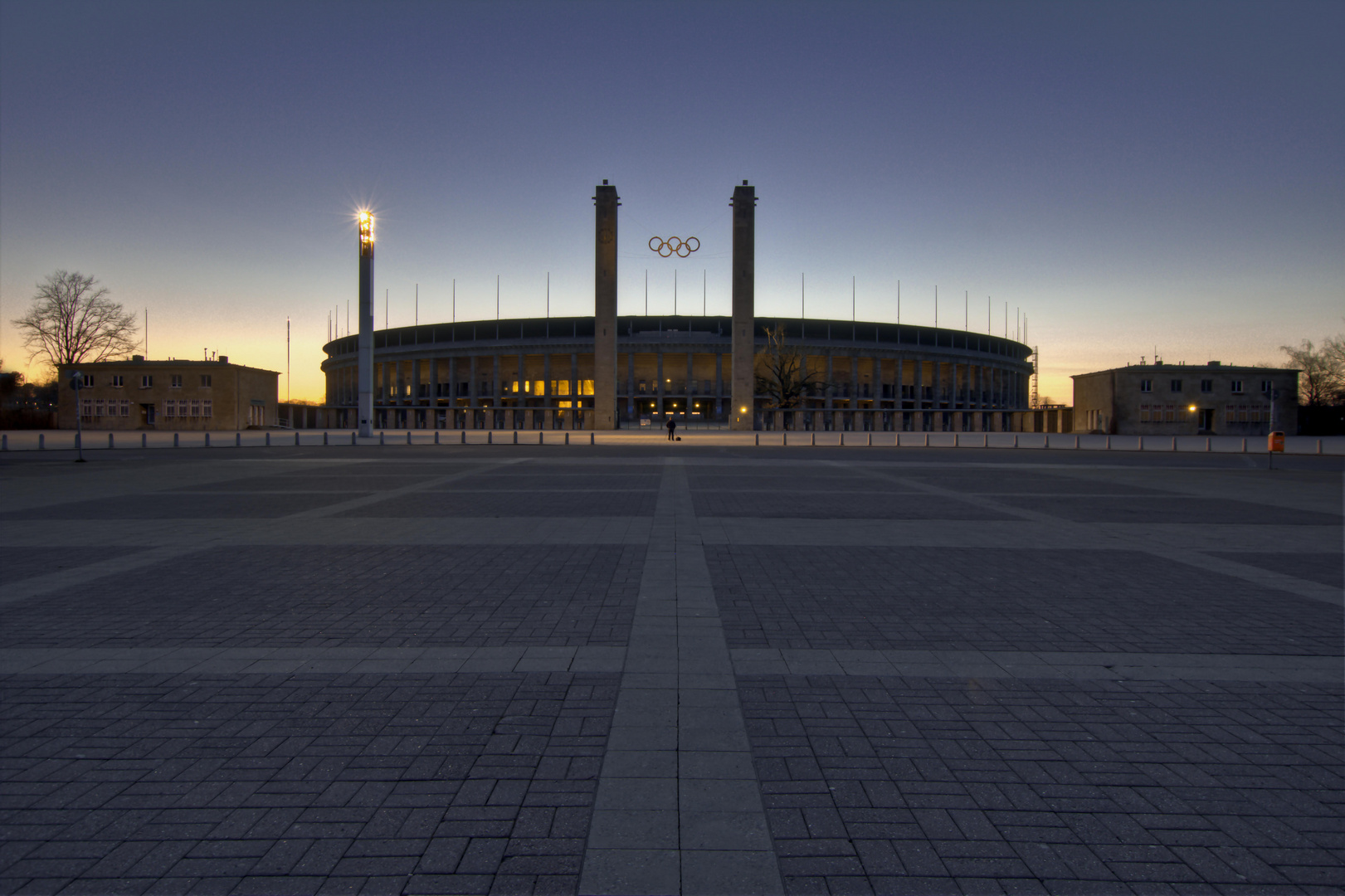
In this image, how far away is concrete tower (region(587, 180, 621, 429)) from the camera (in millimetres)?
61562

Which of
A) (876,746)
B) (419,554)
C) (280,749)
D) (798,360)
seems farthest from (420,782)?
(798,360)

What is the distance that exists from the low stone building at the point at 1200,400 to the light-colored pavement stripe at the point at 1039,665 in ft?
194

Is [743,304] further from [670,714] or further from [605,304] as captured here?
[670,714]

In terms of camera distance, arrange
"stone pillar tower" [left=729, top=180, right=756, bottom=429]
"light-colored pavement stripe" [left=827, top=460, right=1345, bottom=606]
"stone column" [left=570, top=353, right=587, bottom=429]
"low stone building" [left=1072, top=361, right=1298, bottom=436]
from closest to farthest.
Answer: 1. "light-colored pavement stripe" [left=827, top=460, right=1345, bottom=606]
2. "low stone building" [left=1072, top=361, right=1298, bottom=436]
3. "stone pillar tower" [left=729, top=180, right=756, bottom=429]
4. "stone column" [left=570, top=353, right=587, bottom=429]

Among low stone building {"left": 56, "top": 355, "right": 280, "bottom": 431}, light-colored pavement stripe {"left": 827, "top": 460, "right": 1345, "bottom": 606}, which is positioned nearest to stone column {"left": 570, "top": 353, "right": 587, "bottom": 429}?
low stone building {"left": 56, "top": 355, "right": 280, "bottom": 431}

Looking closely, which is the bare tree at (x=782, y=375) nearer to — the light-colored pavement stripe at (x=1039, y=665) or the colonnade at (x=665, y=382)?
the colonnade at (x=665, y=382)

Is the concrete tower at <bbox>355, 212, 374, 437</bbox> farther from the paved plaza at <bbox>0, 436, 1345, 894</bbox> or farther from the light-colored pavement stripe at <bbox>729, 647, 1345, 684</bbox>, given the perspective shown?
the light-colored pavement stripe at <bbox>729, 647, 1345, 684</bbox>

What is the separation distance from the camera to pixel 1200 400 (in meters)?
55.2

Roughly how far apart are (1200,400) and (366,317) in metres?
60.6

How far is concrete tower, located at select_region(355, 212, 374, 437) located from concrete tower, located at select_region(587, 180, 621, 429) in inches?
867

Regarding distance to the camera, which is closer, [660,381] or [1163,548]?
[1163,548]

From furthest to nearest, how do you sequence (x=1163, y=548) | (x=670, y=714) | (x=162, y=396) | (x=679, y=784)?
(x=162, y=396) < (x=1163, y=548) < (x=670, y=714) < (x=679, y=784)

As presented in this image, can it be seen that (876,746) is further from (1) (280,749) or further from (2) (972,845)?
(1) (280,749)

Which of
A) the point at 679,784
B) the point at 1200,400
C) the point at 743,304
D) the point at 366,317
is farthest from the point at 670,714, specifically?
the point at 1200,400
